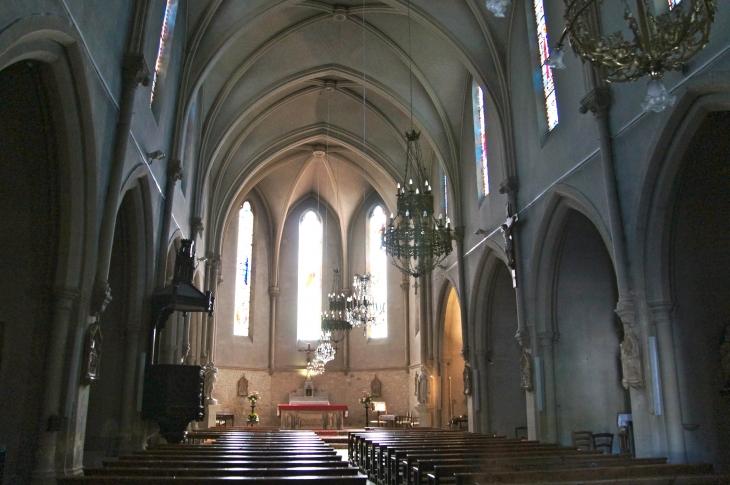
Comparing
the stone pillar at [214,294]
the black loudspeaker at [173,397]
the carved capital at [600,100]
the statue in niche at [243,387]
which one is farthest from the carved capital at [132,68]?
the statue in niche at [243,387]

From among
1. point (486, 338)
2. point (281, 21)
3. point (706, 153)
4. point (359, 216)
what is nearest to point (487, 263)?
point (486, 338)

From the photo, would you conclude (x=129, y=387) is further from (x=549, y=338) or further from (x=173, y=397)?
(x=549, y=338)

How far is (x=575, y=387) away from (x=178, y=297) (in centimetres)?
936

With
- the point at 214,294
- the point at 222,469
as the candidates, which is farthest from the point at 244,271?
the point at 222,469

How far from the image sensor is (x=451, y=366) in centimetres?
2316

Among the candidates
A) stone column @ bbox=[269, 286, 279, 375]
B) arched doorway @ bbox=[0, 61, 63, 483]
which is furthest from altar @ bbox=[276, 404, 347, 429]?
arched doorway @ bbox=[0, 61, 63, 483]

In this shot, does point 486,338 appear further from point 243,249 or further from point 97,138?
point 243,249

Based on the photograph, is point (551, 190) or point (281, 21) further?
point (281, 21)

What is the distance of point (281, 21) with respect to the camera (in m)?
19.5

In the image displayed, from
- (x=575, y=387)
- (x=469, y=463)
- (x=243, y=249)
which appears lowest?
(x=469, y=463)

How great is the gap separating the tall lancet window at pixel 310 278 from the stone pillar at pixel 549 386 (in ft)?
58.6

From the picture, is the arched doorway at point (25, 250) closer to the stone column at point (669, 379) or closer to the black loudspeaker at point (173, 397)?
the black loudspeaker at point (173, 397)

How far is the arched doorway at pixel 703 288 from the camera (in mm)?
10023

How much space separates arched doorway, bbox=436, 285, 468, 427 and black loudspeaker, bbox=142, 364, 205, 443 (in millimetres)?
11804
